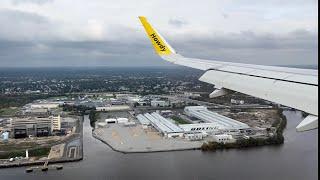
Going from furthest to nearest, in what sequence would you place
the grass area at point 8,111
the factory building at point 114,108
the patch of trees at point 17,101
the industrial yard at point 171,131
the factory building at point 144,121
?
1. the patch of trees at point 17,101
2. the factory building at point 114,108
3. the grass area at point 8,111
4. the factory building at point 144,121
5. the industrial yard at point 171,131

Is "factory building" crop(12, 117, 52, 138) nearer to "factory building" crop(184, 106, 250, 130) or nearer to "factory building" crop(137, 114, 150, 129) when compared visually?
"factory building" crop(137, 114, 150, 129)

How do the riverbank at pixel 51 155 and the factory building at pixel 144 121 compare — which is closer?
the riverbank at pixel 51 155

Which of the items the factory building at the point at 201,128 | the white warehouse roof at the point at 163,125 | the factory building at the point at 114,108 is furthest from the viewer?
the factory building at the point at 114,108

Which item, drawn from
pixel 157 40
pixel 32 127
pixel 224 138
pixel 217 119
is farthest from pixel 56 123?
pixel 157 40

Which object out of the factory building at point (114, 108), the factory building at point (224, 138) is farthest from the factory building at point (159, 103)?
the factory building at point (224, 138)

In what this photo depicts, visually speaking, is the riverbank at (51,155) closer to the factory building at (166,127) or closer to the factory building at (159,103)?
the factory building at (166,127)

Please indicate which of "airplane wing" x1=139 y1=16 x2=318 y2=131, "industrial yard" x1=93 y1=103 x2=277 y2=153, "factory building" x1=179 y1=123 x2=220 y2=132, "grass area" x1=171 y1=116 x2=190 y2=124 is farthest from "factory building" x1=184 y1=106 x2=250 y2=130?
"airplane wing" x1=139 y1=16 x2=318 y2=131

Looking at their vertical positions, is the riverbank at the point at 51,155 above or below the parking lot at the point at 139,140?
below
